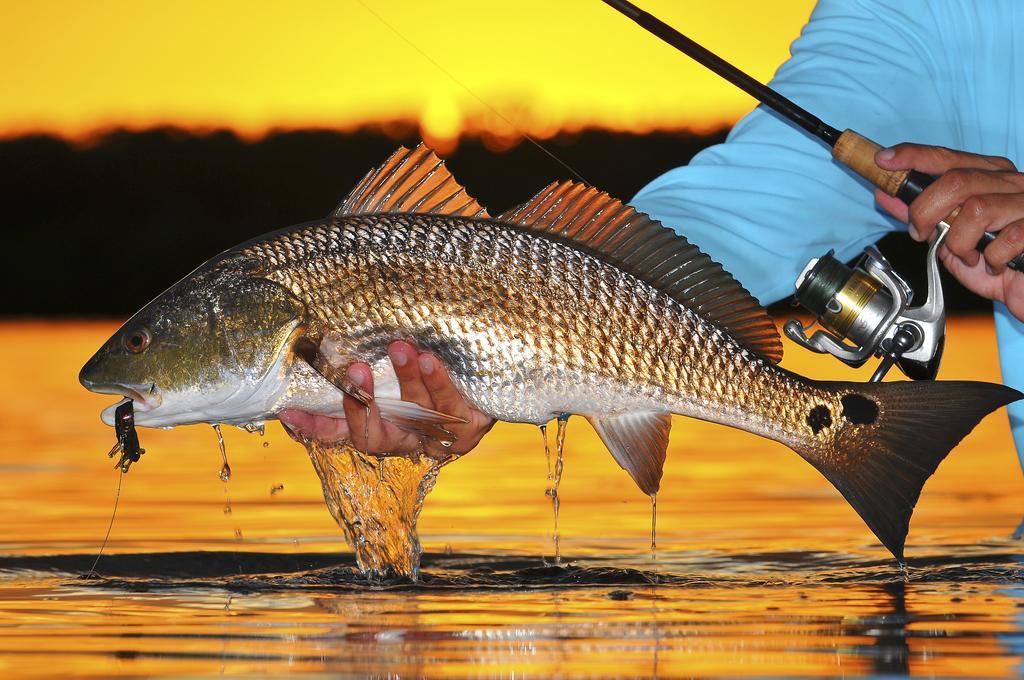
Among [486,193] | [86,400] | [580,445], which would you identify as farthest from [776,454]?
[486,193]

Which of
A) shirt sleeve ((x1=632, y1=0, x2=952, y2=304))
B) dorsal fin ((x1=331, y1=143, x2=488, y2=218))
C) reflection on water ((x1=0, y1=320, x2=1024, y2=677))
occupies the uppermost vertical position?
shirt sleeve ((x1=632, y1=0, x2=952, y2=304))

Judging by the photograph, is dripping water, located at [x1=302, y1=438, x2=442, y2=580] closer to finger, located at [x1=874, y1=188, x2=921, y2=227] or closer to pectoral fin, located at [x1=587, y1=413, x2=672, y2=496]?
pectoral fin, located at [x1=587, y1=413, x2=672, y2=496]

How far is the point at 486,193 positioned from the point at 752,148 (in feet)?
103

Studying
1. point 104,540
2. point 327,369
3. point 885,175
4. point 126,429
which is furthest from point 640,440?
point 104,540

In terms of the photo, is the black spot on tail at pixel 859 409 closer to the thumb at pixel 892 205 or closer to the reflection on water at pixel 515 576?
the reflection on water at pixel 515 576

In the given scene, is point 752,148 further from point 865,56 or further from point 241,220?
point 241,220

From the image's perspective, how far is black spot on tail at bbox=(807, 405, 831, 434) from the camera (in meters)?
4.92

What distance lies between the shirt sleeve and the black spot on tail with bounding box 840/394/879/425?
93 centimetres

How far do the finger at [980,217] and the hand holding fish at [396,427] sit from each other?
1453 mm

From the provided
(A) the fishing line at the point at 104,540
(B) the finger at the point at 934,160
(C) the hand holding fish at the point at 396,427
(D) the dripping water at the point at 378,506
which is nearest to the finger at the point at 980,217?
(B) the finger at the point at 934,160

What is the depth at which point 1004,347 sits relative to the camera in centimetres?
580

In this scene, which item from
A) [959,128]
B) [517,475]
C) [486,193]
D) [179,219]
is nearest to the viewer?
[959,128]

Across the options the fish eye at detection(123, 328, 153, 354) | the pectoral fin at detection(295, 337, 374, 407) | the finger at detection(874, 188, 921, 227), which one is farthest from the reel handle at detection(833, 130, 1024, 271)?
the fish eye at detection(123, 328, 153, 354)

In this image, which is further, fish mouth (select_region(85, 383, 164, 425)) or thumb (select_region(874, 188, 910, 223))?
thumb (select_region(874, 188, 910, 223))
